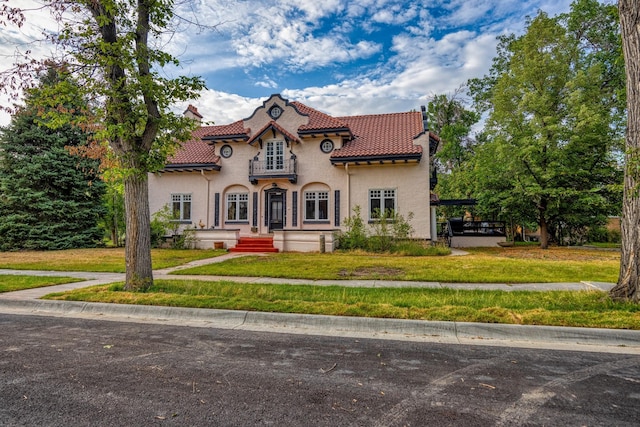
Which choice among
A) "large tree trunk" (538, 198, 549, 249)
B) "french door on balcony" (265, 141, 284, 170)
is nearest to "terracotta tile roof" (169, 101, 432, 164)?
"french door on balcony" (265, 141, 284, 170)

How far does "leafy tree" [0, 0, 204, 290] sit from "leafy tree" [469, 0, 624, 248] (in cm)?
1836

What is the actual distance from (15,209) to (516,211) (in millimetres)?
29639

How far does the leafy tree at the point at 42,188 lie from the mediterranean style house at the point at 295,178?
4695 millimetres

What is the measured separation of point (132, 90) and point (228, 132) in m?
14.1

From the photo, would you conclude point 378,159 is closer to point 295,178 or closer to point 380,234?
point 380,234

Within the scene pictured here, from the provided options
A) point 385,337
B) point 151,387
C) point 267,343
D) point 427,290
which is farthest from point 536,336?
point 151,387

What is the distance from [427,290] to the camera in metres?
8.09

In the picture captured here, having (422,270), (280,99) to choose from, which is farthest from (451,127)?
(422,270)

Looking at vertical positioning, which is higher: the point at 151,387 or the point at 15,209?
the point at 15,209

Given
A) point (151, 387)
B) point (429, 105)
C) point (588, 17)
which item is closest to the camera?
point (151, 387)

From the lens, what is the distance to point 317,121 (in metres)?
20.9

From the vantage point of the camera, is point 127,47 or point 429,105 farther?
point 429,105

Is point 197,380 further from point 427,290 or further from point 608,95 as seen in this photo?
point 608,95

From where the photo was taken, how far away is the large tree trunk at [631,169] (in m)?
6.44
